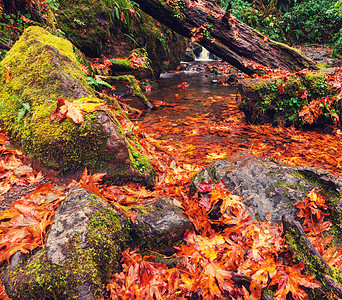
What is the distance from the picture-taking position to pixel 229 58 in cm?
673

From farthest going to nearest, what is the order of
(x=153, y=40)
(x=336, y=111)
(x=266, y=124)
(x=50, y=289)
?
1. (x=153, y=40)
2. (x=266, y=124)
3. (x=336, y=111)
4. (x=50, y=289)

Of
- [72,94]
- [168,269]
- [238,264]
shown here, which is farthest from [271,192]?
[72,94]

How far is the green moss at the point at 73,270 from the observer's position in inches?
48.1

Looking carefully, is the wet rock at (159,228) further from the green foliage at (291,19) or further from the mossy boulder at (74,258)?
the green foliage at (291,19)

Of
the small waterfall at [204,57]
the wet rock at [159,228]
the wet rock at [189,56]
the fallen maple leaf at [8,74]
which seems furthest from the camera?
the small waterfall at [204,57]

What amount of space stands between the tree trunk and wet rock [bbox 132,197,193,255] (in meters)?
6.08

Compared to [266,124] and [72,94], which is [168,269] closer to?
[72,94]

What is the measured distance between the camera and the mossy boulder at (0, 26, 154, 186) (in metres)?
2.19

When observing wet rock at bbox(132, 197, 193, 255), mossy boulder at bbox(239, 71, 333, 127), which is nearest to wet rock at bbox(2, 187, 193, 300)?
wet rock at bbox(132, 197, 193, 255)

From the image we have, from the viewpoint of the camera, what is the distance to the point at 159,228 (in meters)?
1.73

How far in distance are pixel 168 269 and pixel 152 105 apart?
18.1 ft

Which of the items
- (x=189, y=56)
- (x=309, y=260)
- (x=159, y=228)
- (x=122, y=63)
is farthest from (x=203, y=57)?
(x=309, y=260)

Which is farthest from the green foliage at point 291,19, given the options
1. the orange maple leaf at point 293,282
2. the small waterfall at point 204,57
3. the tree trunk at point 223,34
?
the orange maple leaf at point 293,282

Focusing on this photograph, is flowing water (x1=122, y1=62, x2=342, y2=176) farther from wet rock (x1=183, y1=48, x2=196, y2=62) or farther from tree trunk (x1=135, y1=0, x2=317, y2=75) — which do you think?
wet rock (x1=183, y1=48, x2=196, y2=62)
